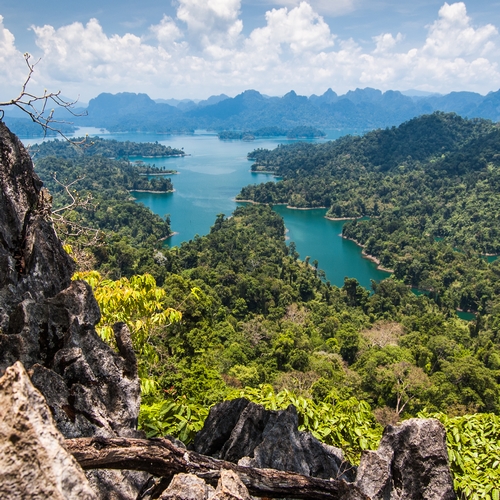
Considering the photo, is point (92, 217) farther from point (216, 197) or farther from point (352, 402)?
point (352, 402)

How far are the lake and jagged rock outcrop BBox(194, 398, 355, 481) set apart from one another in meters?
36.3

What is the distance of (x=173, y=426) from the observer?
2.91 m

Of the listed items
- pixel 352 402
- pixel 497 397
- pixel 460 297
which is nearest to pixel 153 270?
pixel 497 397

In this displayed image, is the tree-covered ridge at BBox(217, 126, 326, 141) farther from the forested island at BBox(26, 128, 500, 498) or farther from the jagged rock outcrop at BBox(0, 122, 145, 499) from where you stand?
the jagged rock outcrop at BBox(0, 122, 145, 499)

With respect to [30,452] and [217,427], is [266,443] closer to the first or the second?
[217,427]

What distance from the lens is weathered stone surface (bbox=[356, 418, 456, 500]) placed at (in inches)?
89.7

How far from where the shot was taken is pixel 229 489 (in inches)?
61.0

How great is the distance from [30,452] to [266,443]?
200cm

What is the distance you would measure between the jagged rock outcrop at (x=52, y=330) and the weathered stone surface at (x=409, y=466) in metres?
1.33

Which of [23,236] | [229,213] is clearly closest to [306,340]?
[23,236]

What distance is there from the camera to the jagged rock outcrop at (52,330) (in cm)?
231

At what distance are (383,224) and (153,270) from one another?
110ft

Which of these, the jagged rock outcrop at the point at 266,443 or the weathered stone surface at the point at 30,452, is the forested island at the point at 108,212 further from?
the weathered stone surface at the point at 30,452

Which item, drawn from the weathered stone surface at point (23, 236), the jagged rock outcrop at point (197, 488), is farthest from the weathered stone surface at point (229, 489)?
the weathered stone surface at point (23, 236)
